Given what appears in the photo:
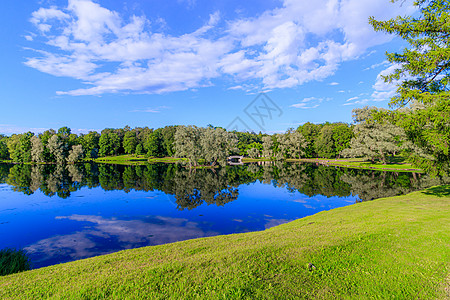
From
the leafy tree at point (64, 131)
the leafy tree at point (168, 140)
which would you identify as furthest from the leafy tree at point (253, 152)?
the leafy tree at point (64, 131)

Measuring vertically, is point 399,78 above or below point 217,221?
above

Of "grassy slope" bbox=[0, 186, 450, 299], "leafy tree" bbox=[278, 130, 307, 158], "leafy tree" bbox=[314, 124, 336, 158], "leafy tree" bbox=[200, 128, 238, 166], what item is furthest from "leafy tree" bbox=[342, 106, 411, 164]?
"grassy slope" bbox=[0, 186, 450, 299]

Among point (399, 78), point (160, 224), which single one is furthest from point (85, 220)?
point (399, 78)

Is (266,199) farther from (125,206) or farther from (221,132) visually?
(221,132)

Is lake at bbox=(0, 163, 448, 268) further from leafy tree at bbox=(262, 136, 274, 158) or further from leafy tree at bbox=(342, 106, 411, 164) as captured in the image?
leafy tree at bbox=(262, 136, 274, 158)

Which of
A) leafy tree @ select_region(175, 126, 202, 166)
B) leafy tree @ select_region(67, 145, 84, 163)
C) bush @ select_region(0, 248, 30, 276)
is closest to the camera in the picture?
bush @ select_region(0, 248, 30, 276)

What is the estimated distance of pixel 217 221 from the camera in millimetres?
19750

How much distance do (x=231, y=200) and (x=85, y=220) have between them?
49.6 feet

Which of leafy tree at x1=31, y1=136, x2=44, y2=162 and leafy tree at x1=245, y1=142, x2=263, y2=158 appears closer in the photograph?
leafy tree at x1=31, y1=136, x2=44, y2=162

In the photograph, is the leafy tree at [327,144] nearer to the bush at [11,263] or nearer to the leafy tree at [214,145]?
the leafy tree at [214,145]

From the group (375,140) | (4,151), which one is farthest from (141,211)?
(4,151)

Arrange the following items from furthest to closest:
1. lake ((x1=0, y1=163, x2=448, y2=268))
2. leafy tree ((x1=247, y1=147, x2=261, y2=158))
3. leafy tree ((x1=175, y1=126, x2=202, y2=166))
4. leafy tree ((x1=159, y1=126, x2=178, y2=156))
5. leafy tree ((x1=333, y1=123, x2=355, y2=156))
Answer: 1. leafy tree ((x1=247, y1=147, x2=261, y2=158))
2. leafy tree ((x1=159, y1=126, x2=178, y2=156))
3. leafy tree ((x1=333, y1=123, x2=355, y2=156))
4. leafy tree ((x1=175, y1=126, x2=202, y2=166))
5. lake ((x1=0, y1=163, x2=448, y2=268))

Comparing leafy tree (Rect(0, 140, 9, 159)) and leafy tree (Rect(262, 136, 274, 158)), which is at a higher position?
leafy tree (Rect(0, 140, 9, 159))

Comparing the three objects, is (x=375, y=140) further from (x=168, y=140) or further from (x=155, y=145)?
(x=155, y=145)
